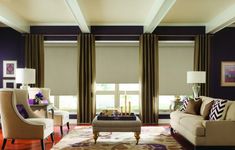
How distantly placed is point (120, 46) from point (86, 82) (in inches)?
65.3

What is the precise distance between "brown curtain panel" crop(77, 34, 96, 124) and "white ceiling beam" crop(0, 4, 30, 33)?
1617 mm

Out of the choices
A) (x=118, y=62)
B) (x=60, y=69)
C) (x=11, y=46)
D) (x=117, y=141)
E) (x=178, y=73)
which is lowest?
(x=117, y=141)

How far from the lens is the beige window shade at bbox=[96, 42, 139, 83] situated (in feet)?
30.1

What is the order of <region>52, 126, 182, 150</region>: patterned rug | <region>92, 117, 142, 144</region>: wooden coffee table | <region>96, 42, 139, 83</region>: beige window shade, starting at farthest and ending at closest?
<region>96, 42, 139, 83</region>: beige window shade → <region>92, 117, 142, 144</region>: wooden coffee table → <region>52, 126, 182, 150</region>: patterned rug

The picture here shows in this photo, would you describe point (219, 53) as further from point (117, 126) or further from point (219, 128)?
point (117, 126)

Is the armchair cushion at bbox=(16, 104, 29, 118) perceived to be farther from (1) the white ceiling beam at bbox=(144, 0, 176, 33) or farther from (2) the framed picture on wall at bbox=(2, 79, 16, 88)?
(1) the white ceiling beam at bbox=(144, 0, 176, 33)

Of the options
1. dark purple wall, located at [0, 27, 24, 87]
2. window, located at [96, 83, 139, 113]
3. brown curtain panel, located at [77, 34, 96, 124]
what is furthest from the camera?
window, located at [96, 83, 139, 113]

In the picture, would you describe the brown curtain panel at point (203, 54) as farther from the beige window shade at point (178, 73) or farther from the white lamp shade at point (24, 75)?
the white lamp shade at point (24, 75)

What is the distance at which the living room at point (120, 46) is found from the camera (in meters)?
7.16

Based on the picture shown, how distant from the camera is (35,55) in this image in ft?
27.9

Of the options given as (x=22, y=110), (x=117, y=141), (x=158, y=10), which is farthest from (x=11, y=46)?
(x=158, y=10)

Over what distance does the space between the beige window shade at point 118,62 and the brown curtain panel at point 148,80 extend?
2.35 ft

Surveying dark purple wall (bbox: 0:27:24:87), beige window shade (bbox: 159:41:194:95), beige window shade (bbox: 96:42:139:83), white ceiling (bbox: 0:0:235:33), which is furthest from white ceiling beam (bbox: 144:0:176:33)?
dark purple wall (bbox: 0:27:24:87)

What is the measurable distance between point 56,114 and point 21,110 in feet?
4.58
